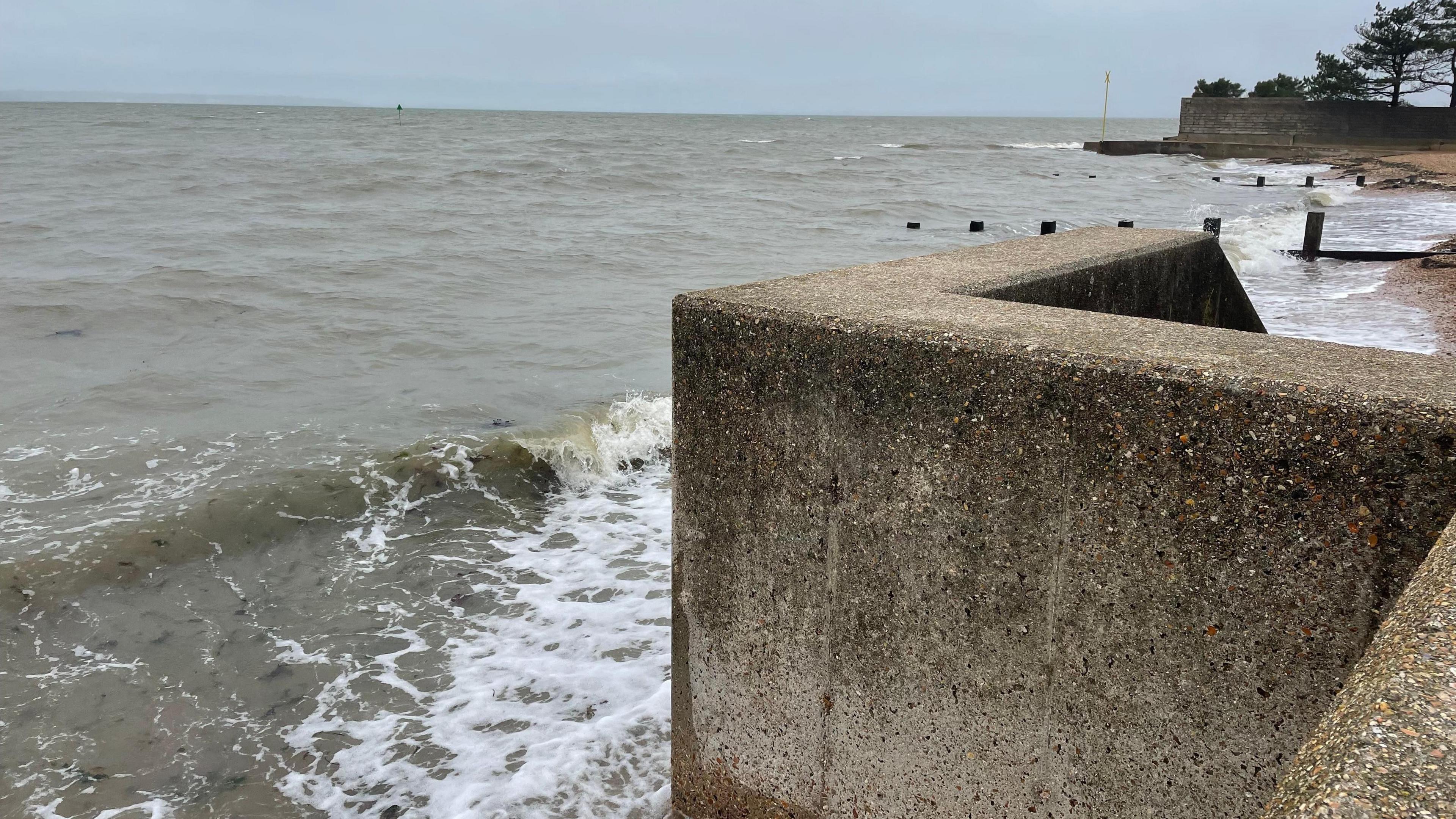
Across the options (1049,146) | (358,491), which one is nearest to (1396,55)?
(1049,146)

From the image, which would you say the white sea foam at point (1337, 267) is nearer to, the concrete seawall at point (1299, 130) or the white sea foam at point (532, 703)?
the white sea foam at point (532, 703)

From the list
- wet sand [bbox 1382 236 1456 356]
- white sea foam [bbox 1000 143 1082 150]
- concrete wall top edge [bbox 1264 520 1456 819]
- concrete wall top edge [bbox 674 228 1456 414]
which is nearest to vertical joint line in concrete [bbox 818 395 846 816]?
concrete wall top edge [bbox 674 228 1456 414]

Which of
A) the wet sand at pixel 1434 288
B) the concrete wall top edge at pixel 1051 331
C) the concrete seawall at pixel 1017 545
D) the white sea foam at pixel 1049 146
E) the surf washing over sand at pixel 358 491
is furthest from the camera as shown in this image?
the white sea foam at pixel 1049 146

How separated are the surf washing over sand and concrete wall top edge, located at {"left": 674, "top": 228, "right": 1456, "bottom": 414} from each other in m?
1.84

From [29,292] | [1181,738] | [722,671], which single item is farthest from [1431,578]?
[29,292]

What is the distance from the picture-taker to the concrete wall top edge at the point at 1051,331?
179 centimetres

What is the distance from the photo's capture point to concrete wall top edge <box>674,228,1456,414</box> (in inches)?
70.4

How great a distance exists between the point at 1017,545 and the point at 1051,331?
1.67 feet

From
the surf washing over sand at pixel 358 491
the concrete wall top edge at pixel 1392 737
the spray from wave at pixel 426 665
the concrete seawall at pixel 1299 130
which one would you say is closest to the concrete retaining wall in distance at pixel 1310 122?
the concrete seawall at pixel 1299 130

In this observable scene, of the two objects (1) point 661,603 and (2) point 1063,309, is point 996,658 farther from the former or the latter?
(1) point 661,603

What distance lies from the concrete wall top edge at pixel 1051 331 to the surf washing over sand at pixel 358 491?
1842 millimetres

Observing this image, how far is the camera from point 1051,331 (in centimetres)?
218

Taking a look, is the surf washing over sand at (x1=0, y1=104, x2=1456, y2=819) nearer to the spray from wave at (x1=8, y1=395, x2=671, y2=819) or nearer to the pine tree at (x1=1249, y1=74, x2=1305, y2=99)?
the spray from wave at (x1=8, y1=395, x2=671, y2=819)

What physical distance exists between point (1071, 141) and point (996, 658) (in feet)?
360
